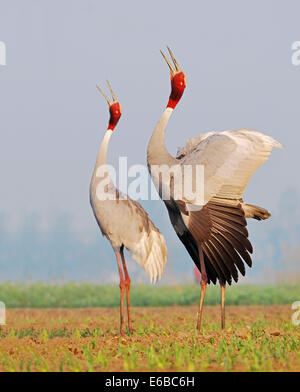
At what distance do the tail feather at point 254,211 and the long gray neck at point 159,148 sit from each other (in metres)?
1.04

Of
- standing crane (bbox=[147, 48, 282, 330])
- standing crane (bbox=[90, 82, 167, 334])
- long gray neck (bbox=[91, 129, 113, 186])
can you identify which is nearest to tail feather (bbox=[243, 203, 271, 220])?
standing crane (bbox=[147, 48, 282, 330])

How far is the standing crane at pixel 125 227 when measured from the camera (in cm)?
744

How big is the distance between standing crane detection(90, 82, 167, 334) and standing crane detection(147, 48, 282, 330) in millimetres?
417

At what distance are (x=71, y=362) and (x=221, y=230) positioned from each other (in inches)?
89.6

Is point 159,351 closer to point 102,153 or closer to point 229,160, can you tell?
point 229,160

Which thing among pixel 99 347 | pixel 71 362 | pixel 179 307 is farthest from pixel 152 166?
pixel 179 307

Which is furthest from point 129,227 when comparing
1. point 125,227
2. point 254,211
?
point 254,211

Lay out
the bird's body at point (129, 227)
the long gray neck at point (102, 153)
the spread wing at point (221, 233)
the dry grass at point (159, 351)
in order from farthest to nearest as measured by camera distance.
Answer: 1. the long gray neck at point (102, 153)
2. the bird's body at point (129, 227)
3. the spread wing at point (221, 233)
4. the dry grass at point (159, 351)

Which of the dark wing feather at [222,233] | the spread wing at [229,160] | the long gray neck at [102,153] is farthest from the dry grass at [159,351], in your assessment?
the long gray neck at [102,153]

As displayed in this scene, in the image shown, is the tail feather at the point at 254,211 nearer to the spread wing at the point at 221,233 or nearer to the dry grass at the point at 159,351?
the spread wing at the point at 221,233

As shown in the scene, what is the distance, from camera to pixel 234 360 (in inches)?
204

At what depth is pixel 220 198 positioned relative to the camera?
7059mm

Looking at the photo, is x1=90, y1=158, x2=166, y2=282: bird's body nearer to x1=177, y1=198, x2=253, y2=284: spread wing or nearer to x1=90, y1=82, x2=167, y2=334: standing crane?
Result: x1=90, y1=82, x2=167, y2=334: standing crane
